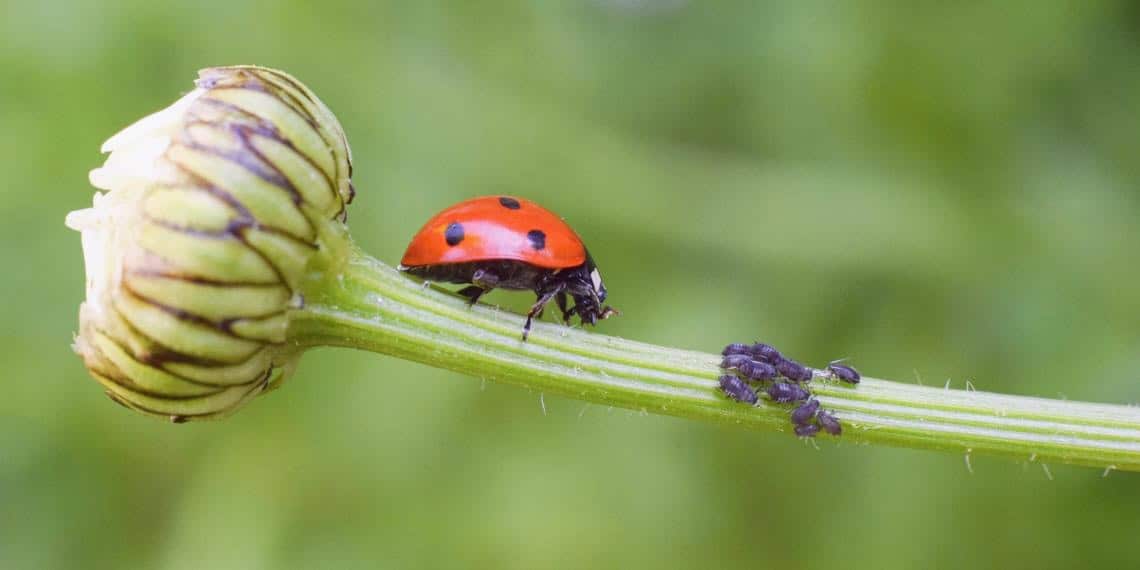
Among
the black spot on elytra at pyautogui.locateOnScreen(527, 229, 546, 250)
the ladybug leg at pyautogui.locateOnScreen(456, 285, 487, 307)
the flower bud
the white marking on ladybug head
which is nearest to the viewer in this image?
the flower bud

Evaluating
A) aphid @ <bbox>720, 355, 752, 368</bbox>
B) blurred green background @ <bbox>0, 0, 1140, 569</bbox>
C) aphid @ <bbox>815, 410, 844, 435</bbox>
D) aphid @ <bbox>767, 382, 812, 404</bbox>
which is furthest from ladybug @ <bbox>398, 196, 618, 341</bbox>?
blurred green background @ <bbox>0, 0, 1140, 569</bbox>

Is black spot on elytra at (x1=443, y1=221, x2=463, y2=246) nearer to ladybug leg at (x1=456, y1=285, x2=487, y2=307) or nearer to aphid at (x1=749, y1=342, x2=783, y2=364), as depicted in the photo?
ladybug leg at (x1=456, y1=285, x2=487, y2=307)

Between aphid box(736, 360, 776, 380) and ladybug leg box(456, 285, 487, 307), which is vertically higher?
aphid box(736, 360, 776, 380)

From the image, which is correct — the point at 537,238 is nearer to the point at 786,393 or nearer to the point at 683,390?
the point at 683,390

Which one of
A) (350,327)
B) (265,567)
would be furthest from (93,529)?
(350,327)

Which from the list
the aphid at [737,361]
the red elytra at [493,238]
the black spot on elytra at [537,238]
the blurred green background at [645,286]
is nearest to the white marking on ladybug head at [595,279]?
the red elytra at [493,238]

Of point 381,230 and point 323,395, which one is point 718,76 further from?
point 323,395

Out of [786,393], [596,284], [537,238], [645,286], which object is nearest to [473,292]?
[537,238]
